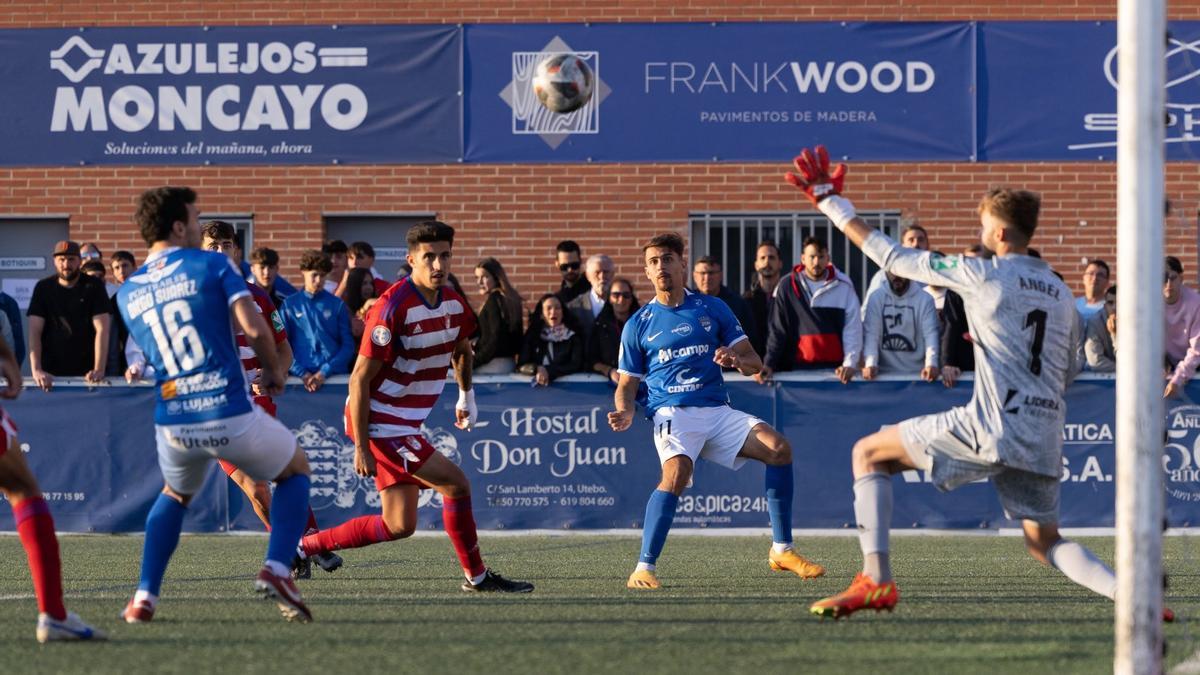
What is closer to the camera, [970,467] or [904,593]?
[970,467]

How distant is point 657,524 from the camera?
29.9ft

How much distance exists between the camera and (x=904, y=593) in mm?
8492

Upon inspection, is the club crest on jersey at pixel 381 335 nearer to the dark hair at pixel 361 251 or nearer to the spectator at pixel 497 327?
the spectator at pixel 497 327

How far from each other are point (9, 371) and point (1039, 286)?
390 cm

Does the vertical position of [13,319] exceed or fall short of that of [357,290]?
it falls short

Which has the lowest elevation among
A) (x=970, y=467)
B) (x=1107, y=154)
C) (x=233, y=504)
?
(x=233, y=504)

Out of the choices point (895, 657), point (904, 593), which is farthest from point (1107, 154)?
point (895, 657)

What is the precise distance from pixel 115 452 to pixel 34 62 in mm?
4796

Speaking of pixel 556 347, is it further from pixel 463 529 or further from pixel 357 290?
pixel 463 529

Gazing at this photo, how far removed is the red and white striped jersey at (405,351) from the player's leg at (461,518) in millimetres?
195

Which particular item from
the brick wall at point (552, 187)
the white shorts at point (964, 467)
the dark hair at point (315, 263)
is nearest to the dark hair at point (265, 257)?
the dark hair at point (315, 263)

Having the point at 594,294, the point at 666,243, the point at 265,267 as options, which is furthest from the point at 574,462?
the point at 666,243

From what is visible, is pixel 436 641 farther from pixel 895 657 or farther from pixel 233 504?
pixel 233 504

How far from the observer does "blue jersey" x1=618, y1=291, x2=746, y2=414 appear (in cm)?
955
